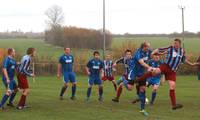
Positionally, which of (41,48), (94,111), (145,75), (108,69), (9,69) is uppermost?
(9,69)

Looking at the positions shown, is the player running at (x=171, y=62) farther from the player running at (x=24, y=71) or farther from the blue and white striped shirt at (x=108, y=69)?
the blue and white striped shirt at (x=108, y=69)

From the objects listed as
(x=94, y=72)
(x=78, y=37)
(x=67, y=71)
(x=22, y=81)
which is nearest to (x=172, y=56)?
(x=22, y=81)

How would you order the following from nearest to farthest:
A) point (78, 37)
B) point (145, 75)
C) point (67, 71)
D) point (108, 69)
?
point (145, 75) → point (67, 71) → point (108, 69) → point (78, 37)

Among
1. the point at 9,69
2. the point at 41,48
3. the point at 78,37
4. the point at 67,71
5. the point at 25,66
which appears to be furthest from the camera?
the point at 41,48

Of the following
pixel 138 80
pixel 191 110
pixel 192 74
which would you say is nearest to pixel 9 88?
pixel 138 80

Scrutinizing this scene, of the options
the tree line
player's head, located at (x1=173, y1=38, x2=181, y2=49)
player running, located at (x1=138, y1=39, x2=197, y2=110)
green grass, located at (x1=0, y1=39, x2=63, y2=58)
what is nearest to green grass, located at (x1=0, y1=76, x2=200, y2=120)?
player running, located at (x1=138, y1=39, x2=197, y2=110)

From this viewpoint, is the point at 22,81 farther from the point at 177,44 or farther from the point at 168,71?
the point at 177,44

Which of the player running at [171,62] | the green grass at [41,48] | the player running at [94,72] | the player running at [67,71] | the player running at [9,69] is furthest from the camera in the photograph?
the green grass at [41,48]

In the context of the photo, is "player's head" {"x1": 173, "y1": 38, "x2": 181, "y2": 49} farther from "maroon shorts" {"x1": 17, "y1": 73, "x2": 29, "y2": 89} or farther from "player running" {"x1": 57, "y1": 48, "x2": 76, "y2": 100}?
"player running" {"x1": 57, "y1": 48, "x2": 76, "y2": 100}

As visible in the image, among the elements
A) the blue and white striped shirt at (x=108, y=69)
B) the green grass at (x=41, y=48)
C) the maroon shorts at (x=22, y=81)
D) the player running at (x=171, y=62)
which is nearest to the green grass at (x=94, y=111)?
the maroon shorts at (x=22, y=81)

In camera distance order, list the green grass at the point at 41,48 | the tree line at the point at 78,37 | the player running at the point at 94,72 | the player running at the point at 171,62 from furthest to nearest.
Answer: the tree line at the point at 78,37 → the green grass at the point at 41,48 → the player running at the point at 94,72 → the player running at the point at 171,62

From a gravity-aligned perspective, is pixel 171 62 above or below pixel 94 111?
above

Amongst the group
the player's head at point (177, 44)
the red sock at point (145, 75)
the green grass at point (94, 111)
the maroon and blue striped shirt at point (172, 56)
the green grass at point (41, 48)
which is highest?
the player's head at point (177, 44)

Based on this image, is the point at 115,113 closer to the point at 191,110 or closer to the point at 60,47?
the point at 191,110
